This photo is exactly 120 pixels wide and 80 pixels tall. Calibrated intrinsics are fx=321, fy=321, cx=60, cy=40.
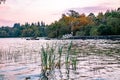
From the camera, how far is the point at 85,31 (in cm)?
18912

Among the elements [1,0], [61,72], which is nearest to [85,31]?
[1,0]

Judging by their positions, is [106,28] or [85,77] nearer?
[85,77]

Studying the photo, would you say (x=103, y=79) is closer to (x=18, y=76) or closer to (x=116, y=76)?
(x=116, y=76)

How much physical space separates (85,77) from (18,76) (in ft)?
16.8

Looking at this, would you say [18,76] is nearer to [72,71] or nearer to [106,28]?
[72,71]

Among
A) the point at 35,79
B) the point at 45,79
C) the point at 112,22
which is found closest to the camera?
the point at 45,79

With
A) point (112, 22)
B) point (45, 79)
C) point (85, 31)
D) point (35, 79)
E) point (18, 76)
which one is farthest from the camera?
point (85, 31)

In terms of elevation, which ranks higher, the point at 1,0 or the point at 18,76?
the point at 1,0

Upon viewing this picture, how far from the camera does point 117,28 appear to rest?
15762 cm

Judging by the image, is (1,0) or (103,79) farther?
(1,0)

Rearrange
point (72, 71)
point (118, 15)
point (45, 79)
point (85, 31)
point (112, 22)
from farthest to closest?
point (85, 31), point (118, 15), point (112, 22), point (72, 71), point (45, 79)

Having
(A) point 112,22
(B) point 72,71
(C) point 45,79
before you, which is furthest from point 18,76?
(A) point 112,22

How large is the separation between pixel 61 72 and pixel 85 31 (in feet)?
539

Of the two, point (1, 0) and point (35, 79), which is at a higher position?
point (1, 0)
